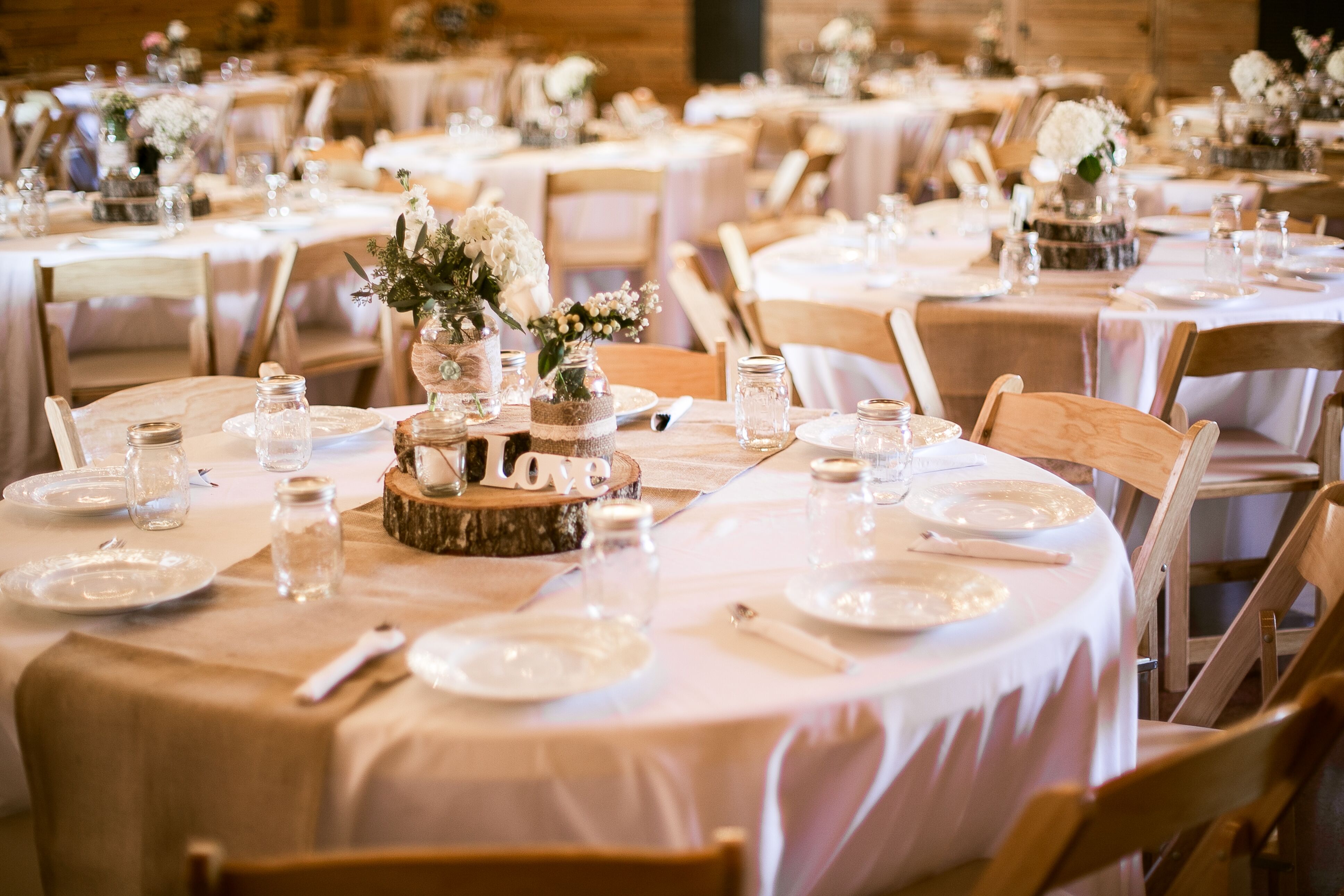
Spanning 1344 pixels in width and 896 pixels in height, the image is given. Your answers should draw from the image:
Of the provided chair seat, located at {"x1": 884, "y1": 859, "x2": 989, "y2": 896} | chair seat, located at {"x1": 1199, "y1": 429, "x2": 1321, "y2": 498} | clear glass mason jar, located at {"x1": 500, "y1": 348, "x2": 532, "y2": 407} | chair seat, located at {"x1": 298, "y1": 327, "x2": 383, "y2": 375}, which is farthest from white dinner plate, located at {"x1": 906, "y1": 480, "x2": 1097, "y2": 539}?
chair seat, located at {"x1": 298, "y1": 327, "x2": 383, "y2": 375}

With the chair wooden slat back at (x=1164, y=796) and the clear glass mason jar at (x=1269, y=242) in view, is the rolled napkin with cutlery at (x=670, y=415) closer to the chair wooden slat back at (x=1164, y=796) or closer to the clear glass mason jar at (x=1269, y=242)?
the chair wooden slat back at (x=1164, y=796)

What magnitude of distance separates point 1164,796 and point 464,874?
0.65 meters

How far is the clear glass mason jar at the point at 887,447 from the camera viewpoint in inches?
82.6

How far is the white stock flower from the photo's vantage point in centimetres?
370

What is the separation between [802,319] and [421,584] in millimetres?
1603

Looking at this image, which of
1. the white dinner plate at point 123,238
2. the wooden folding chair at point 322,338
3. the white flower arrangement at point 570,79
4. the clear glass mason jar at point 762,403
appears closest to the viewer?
the clear glass mason jar at point 762,403

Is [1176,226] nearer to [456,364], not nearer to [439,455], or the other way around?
[456,364]

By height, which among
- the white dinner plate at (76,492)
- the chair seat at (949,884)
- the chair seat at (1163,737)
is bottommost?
the chair seat at (949,884)

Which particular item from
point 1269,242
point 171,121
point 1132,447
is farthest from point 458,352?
point 171,121

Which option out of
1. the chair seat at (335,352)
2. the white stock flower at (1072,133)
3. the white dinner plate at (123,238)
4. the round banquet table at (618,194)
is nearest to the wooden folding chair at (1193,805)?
the white stock flower at (1072,133)

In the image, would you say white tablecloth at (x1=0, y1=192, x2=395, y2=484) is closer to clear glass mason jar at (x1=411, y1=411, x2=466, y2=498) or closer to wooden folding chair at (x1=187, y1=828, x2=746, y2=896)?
clear glass mason jar at (x1=411, y1=411, x2=466, y2=498)

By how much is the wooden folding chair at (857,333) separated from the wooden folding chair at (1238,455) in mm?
529

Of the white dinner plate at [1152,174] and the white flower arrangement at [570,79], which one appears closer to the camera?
the white dinner plate at [1152,174]

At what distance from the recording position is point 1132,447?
7.69 feet
